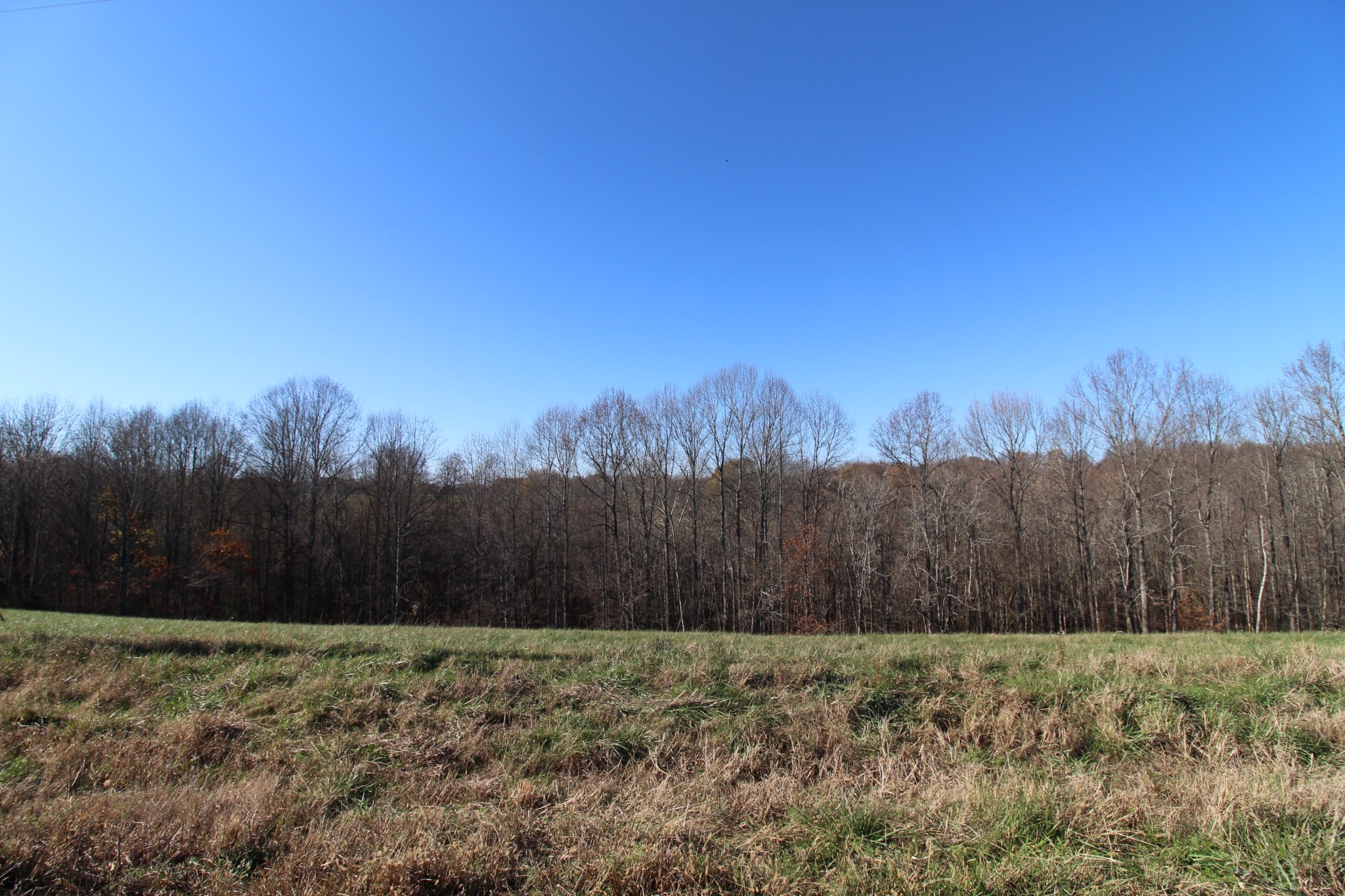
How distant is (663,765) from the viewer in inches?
233

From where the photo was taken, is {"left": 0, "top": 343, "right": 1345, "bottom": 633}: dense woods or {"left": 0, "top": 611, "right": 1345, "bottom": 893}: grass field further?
{"left": 0, "top": 343, "right": 1345, "bottom": 633}: dense woods

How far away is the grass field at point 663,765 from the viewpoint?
3506 millimetres

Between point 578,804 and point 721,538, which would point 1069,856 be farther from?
point 721,538

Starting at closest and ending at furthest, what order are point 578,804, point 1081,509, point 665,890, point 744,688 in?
1. point 665,890
2. point 578,804
3. point 744,688
4. point 1081,509

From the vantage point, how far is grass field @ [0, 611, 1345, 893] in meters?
3.51

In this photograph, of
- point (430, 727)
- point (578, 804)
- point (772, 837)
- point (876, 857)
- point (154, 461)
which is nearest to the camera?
point (876, 857)

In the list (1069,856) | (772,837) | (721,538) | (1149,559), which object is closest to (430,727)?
(772,837)

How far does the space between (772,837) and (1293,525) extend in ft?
148

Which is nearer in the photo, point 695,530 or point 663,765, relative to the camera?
point 663,765

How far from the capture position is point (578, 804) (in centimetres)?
455

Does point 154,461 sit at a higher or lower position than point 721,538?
higher

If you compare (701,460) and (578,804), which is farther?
(701,460)

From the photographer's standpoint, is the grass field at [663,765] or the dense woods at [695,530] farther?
the dense woods at [695,530]

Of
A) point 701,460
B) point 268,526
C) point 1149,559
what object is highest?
point 701,460
